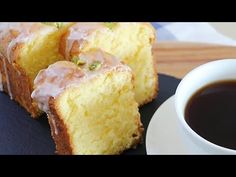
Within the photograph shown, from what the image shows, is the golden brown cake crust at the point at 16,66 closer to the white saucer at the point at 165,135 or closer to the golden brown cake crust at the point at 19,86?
the golden brown cake crust at the point at 19,86

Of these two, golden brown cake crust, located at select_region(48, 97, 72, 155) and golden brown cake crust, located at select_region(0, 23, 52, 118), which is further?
golden brown cake crust, located at select_region(0, 23, 52, 118)

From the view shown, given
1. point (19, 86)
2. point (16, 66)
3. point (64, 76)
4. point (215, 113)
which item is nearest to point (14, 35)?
point (16, 66)

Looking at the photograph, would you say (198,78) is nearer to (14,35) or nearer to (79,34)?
(79,34)

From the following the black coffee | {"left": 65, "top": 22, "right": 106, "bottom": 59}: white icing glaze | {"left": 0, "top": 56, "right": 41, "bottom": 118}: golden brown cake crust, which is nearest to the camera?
the black coffee

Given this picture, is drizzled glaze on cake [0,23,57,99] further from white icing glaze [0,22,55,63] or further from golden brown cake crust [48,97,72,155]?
golden brown cake crust [48,97,72,155]

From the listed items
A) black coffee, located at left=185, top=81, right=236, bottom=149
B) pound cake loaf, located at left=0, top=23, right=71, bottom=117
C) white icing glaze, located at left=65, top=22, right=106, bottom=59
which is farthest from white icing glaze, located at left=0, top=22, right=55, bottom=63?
black coffee, located at left=185, top=81, right=236, bottom=149

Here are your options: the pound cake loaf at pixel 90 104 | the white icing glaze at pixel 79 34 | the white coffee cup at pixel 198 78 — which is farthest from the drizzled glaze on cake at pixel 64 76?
the white coffee cup at pixel 198 78
